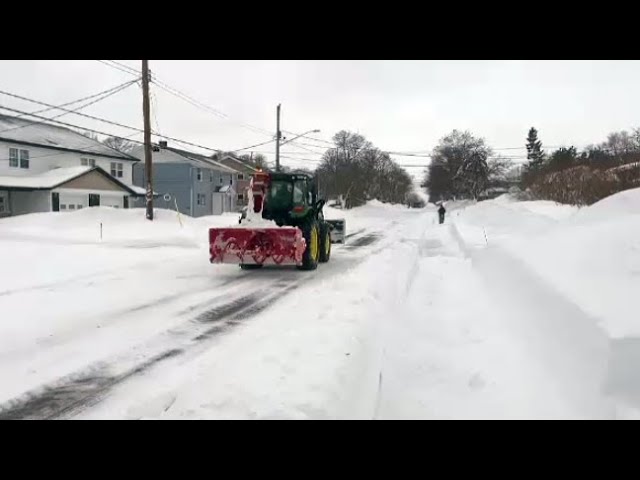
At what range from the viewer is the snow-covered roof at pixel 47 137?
33.2m

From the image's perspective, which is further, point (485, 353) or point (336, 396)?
point (485, 353)

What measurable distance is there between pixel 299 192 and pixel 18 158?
2736 centimetres

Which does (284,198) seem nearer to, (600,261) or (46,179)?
(600,261)

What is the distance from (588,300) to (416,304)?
356 centimetres

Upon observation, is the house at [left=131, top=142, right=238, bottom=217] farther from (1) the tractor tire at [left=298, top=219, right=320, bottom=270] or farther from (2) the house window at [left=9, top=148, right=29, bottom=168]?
(1) the tractor tire at [left=298, top=219, right=320, bottom=270]

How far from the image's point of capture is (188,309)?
785 cm

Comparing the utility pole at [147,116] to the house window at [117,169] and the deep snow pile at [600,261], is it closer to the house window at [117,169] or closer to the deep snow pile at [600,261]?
the deep snow pile at [600,261]

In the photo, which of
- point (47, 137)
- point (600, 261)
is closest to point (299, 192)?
point (600, 261)

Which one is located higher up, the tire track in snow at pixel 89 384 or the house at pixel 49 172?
the house at pixel 49 172

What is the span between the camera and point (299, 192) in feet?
44.2

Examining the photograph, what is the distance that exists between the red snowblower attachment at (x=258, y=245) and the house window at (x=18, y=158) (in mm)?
27369

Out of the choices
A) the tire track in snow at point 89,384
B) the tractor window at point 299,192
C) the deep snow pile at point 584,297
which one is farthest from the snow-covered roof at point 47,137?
the deep snow pile at point 584,297
